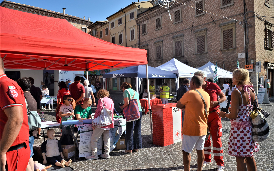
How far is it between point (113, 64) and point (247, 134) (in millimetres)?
4429

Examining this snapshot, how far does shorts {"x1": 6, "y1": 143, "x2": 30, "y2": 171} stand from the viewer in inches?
66.8

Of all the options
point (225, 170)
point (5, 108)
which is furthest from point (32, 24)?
point (225, 170)

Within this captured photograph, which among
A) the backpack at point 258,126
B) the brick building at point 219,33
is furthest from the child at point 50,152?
the brick building at point 219,33

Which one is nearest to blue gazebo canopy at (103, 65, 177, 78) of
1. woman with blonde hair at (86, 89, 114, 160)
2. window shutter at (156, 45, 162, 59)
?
woman with blonde hair at (86, 89, 114, 160)

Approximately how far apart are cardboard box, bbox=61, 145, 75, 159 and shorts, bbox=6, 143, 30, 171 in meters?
2.75

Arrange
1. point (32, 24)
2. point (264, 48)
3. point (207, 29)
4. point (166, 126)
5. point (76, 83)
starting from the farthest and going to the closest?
point (207, 29), point (264, 48), point (76, 83), point (166, 126), point (32, 24)

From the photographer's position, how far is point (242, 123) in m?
2.83

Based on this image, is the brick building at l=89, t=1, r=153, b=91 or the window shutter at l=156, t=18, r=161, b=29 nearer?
the window shutter at l=156, t=18, r=161, b=29

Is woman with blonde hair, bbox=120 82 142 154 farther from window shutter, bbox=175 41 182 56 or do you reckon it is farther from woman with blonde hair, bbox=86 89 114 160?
window shutter, bbox=175 41 182 56

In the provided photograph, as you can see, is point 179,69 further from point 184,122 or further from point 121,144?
point 184,122

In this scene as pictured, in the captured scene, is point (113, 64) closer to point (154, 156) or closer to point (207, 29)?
point (154, 156)

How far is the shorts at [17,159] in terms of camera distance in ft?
5.57

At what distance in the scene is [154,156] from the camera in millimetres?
4535

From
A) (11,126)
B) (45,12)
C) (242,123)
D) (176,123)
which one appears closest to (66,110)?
(176,123)
